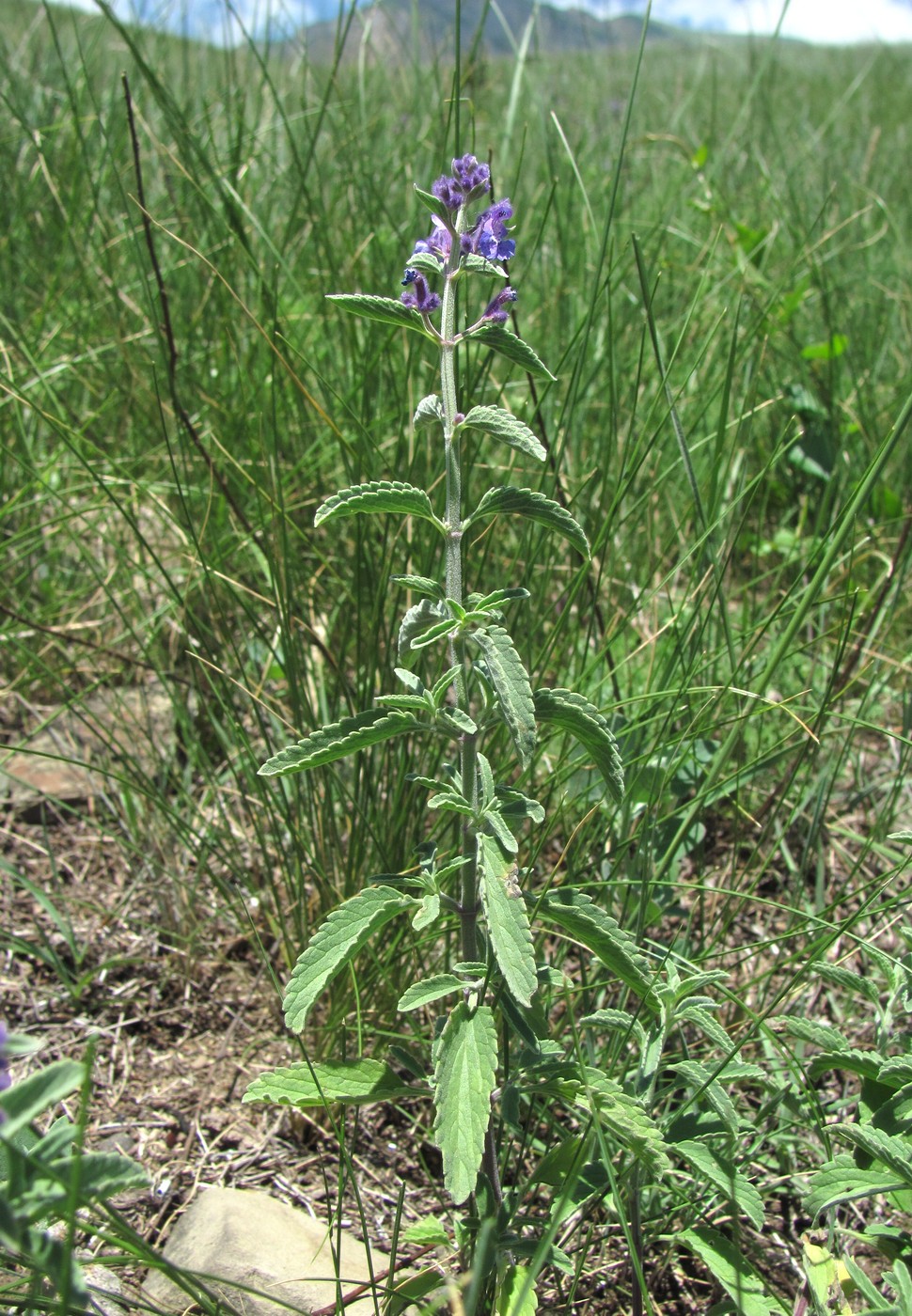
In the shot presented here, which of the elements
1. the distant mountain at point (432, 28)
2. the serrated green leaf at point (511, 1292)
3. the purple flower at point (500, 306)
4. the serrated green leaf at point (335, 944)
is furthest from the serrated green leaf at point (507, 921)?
the distant mountain at point (432, 28)

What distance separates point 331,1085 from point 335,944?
21cm

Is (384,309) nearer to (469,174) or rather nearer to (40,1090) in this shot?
(469,174)

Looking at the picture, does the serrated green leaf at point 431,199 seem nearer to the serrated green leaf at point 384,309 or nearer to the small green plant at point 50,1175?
the serrated green leaf at point 384,309

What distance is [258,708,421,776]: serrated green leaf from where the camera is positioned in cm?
99

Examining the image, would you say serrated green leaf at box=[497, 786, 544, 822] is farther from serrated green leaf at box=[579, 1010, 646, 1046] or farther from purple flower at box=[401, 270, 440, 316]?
purple flower at box=[401, 270, 440, 316]

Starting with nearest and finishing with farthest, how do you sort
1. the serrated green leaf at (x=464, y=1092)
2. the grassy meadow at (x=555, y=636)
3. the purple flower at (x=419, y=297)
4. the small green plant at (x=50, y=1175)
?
the small green plant at (x=50, y=1175) → the serrated green leaf at (x=464, y=1092) → the purple flower at (x=419, y=297) → the grassy meadow at (x=555, y=636)

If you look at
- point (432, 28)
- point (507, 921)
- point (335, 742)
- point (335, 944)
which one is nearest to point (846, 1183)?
point (507, 921)

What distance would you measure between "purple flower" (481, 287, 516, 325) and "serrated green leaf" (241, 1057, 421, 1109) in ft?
2.70

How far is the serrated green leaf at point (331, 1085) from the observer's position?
3.43 feet

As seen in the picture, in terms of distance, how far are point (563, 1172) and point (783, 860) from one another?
0.92m

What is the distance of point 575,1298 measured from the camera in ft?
3.85

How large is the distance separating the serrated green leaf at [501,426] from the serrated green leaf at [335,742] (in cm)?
31

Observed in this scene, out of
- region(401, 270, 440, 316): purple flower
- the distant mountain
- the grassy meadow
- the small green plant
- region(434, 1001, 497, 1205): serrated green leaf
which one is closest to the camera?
the small green plant

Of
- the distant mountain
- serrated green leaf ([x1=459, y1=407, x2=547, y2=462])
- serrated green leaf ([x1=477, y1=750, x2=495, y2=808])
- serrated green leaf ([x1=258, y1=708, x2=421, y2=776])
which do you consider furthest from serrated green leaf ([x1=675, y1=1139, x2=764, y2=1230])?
the distant mountain
